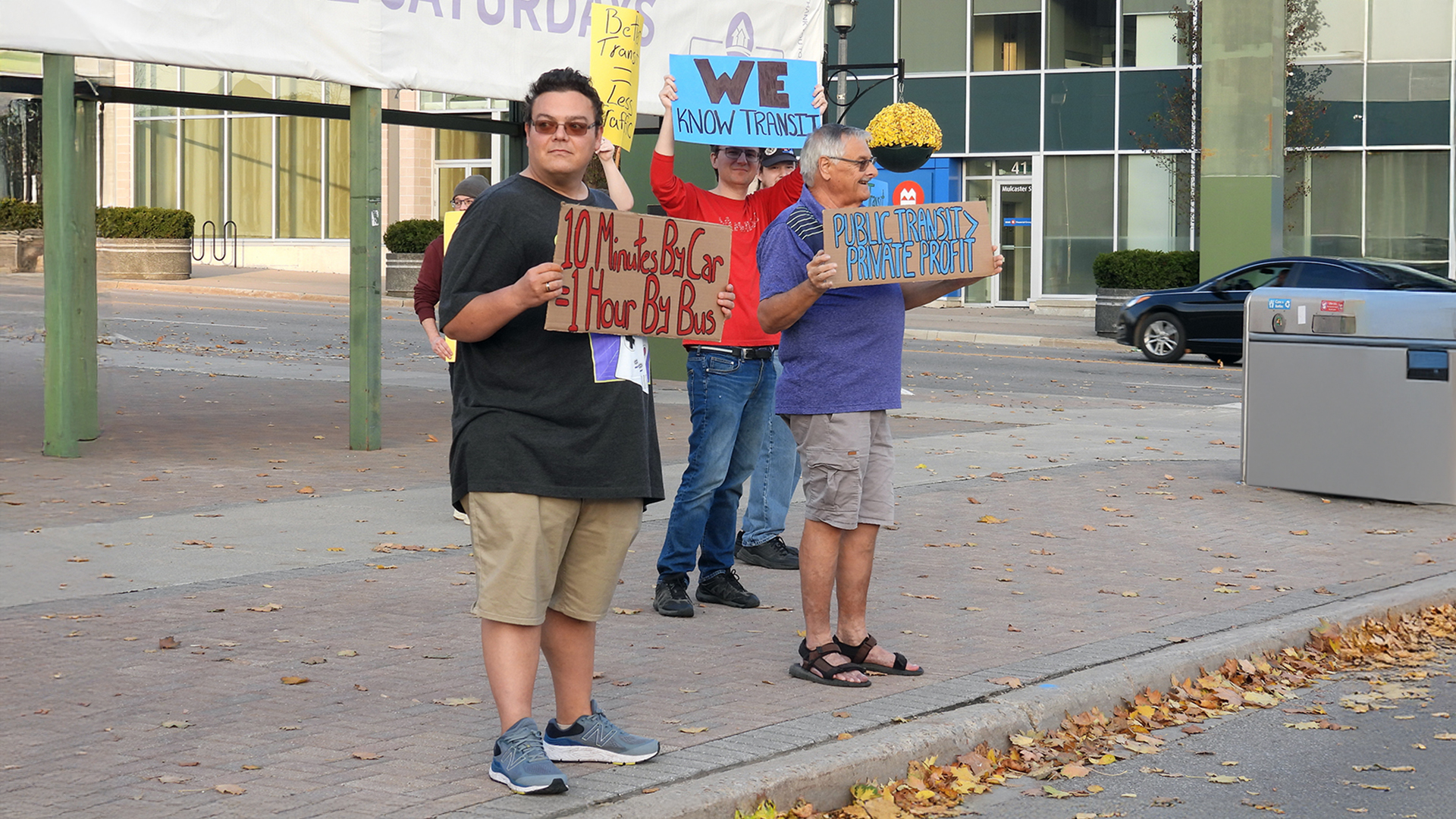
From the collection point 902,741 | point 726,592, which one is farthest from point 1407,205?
point 902,741

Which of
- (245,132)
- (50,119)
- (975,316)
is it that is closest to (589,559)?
(50,119)

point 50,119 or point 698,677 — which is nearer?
point 698,677

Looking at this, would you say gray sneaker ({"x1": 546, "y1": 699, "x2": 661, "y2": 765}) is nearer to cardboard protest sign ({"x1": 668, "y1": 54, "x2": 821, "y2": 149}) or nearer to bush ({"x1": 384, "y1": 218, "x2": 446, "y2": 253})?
cardboard protest sign ({"x1": 668, "y1": 54, "x2": 821, "y2": 149})

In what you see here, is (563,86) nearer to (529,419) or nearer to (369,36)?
(529,419)

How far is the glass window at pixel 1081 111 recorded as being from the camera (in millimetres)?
36250

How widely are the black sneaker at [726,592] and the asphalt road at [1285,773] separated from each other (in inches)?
80.1

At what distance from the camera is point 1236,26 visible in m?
25.8

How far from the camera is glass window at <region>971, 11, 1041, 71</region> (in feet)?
121

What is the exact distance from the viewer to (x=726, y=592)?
7398 mm

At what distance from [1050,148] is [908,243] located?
31.8 m

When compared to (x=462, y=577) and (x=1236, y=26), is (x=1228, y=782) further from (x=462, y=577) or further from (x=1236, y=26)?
(x=1236, y=26)

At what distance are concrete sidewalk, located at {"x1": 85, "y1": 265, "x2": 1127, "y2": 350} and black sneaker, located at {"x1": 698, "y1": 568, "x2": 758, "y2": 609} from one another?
21.5 metres

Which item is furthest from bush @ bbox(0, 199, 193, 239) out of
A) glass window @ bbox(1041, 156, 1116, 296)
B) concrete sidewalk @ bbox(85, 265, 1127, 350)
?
glass window @ bbox(1041, 156, 1116, 296)

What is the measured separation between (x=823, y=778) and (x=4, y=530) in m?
5.51
